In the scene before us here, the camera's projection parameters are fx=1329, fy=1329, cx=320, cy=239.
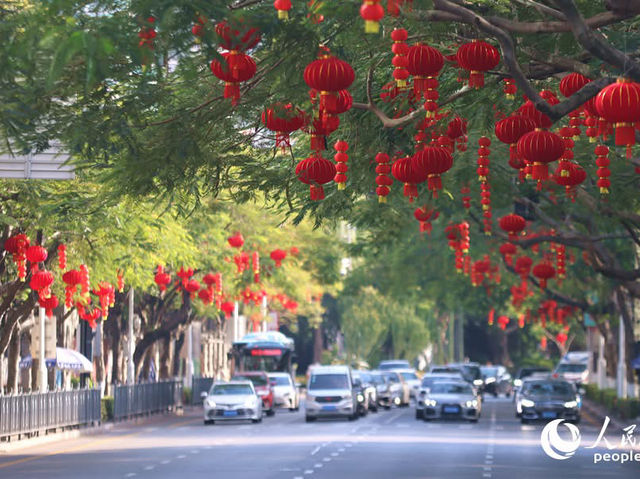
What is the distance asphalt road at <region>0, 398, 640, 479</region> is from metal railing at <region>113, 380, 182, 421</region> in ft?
6.17

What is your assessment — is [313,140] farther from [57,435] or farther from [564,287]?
[564,287]

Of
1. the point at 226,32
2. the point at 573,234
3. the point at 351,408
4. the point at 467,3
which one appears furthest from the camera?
the point at 351,408

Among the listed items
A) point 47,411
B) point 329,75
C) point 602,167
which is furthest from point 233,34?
point 47,411

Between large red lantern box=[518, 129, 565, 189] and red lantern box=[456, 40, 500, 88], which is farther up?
red lantern box=[456, 40, 500, 88]

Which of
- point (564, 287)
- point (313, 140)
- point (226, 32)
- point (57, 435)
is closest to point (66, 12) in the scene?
point (226, 32)

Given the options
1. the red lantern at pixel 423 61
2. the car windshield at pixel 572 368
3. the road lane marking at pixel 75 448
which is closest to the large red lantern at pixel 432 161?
the red lantern at pixel 423 61

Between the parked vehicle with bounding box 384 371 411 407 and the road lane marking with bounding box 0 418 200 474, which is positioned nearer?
the road lane marking with bounding box 0 418 200 474

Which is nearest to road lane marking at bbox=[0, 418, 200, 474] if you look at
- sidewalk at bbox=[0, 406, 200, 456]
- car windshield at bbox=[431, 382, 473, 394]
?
sidewalk at bbox=[0, 406, 200, 456]

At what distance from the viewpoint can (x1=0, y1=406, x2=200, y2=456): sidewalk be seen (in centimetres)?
3178

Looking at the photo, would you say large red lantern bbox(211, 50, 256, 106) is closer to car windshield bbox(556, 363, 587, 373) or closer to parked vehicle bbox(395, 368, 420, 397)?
parked vehicle bbox(395, 368, 420, 397)

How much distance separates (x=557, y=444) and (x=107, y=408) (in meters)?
18.7

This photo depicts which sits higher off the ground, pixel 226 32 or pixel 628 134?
pixel 226 32

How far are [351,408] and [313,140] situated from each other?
33.2m

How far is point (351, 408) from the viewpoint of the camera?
46781 millimetres
